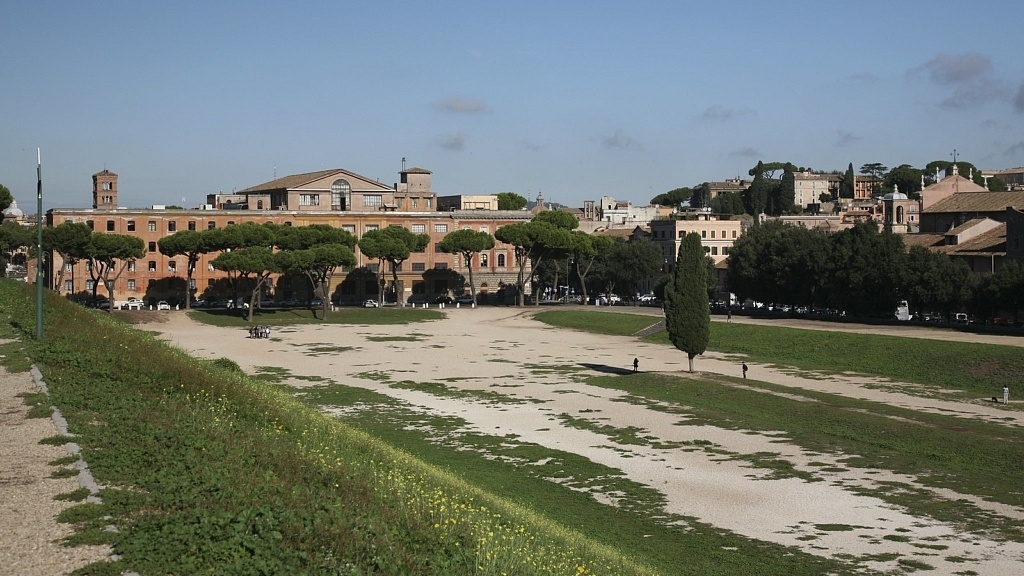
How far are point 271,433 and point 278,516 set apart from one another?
7.58 metres

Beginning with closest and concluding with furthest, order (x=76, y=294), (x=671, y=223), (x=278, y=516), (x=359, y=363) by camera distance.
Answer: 1. (x=278, y=516)
2. (x=359, y=363)
3. (x=76, y=294)
4. (x=671, y=223)

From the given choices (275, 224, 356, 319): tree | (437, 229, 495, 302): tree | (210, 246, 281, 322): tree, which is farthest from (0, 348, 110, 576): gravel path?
(437, 229, 495, 302): tree

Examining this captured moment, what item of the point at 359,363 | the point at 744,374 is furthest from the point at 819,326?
the point at 359,363

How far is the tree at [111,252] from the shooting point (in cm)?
10044

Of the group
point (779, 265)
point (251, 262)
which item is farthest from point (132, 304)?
point (779, 265)

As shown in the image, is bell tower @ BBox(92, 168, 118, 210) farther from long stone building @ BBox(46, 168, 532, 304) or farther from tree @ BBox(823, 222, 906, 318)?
tree @ BBox(823, 222, 906, 318)

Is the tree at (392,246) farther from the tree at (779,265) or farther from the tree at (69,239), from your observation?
the tree at (779,265)

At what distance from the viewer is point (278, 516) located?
15914mm

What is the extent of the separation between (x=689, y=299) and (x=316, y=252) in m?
51.7

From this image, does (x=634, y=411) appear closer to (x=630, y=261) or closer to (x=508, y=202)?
(x=630, y=261)

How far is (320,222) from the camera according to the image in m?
120

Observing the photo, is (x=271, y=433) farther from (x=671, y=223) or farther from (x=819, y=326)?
(x=671, y=223)

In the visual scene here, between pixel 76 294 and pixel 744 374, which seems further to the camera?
pixel 76 294

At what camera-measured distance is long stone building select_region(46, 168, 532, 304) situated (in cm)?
11056
